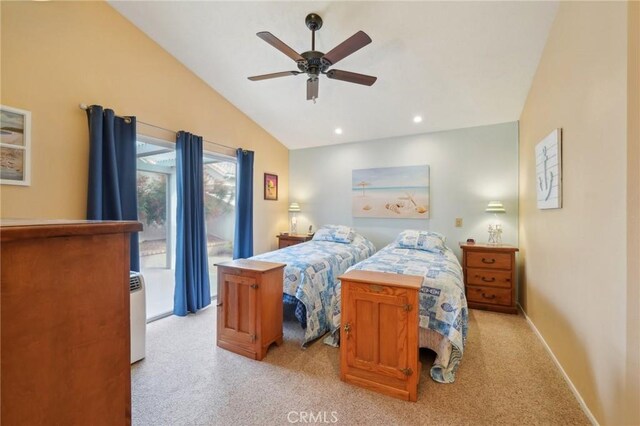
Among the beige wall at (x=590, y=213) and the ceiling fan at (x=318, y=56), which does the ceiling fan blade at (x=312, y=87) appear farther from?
the beige wall at (x=590, y=213)

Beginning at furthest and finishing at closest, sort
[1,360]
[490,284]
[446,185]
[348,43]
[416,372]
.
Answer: [446,185] < [490,284] < [348,43] < [416,372] < [1,360]

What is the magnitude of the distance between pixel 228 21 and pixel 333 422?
3.33 meters

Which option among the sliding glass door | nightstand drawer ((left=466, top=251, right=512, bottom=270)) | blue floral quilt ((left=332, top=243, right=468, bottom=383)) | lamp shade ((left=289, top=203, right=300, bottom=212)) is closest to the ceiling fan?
blue floral quilt ((left=332, top=243, right=468, bottom=383))

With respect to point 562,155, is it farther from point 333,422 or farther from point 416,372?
point 333,422

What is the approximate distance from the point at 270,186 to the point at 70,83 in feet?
9.26

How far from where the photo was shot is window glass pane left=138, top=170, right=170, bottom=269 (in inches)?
124

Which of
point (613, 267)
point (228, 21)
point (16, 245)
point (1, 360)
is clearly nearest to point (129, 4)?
point (228, 21)

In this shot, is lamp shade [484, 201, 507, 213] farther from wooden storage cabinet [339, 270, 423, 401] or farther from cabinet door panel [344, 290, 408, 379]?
cabinet door panel [344, 290, 408, 379]

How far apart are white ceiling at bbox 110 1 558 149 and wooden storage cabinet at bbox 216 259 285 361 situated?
2.22m

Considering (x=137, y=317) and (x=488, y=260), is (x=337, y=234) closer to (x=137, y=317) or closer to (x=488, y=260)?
(x=488, y=260)

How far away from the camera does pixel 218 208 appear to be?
4051mm

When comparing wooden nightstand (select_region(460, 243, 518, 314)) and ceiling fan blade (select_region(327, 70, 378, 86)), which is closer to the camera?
ceiling fan blade (select_region(327, 70, 378, 86))

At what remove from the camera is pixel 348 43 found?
1991 millimetres

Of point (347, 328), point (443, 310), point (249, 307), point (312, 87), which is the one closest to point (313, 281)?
point (249, 307)
